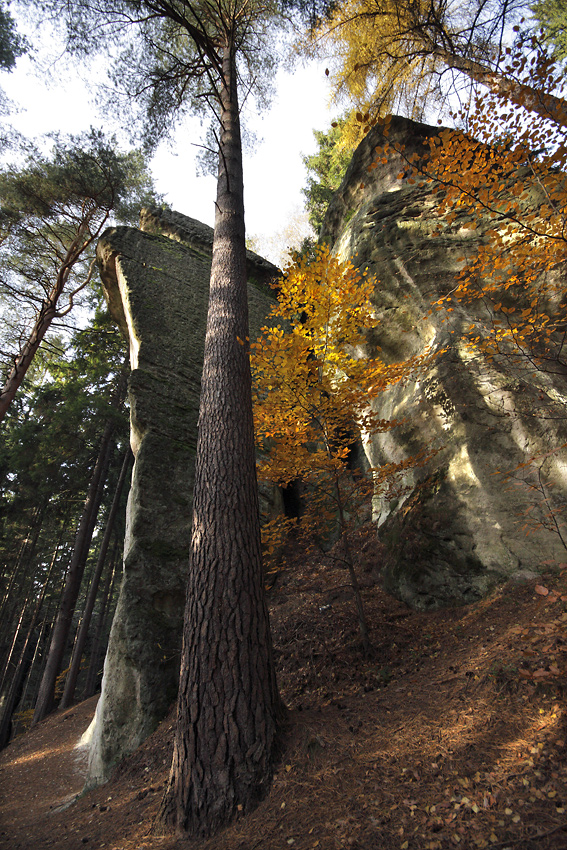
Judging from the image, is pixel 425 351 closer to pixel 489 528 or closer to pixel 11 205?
pixel 489 528

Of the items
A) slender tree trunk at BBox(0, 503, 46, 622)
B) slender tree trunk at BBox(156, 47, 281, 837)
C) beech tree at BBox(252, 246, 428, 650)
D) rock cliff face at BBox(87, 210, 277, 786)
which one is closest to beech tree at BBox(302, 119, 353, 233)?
rock cliff face at BBox(87, 210, 277, 786)

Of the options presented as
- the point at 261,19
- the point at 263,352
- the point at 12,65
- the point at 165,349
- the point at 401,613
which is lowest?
the point at 401,613

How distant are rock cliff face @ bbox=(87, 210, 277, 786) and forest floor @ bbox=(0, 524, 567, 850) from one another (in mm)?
540

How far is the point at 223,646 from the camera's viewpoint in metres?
2.57

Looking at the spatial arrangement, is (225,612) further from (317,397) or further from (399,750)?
(317,397)

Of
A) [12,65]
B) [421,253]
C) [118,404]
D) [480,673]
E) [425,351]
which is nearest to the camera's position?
[480,673]

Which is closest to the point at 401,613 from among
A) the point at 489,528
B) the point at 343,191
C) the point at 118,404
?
the point at 489,528

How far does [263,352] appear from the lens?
16.1ft

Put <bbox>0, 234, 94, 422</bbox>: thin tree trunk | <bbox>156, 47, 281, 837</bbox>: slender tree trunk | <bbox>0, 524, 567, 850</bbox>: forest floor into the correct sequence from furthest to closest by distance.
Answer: <bbox>0, 234, 94, 422</bbox>: thin tree trunk
<bbox>156, 47, 281, 837</bbox>: slender tree trunk
<bbox>0, 524, 567, 850</bbox>: forest floor

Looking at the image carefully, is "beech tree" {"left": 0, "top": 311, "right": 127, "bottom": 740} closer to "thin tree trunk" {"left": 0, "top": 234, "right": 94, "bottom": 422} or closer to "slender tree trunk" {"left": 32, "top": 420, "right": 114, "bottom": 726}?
"slender tree trunk" {"left": 32, "top": 420, "right": 114, "bottom": 726}

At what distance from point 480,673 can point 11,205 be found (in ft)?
38.3

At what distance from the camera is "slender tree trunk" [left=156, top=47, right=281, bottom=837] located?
2.29m

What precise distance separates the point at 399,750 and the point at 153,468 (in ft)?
15.9

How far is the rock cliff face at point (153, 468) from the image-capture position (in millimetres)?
4609
